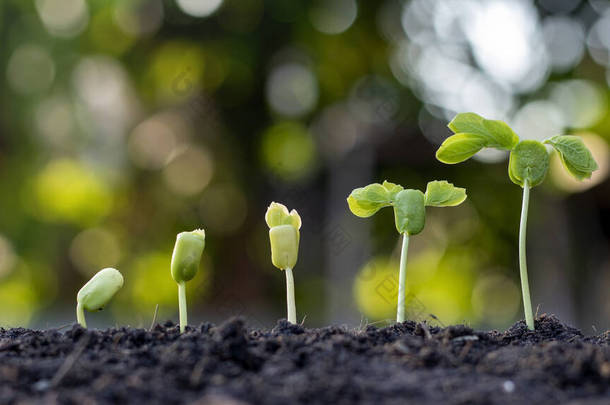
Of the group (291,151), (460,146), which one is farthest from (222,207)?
(460,146)

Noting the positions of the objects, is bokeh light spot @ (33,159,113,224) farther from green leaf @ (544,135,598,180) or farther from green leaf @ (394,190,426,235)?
green leaf @ (544,135,598,180)

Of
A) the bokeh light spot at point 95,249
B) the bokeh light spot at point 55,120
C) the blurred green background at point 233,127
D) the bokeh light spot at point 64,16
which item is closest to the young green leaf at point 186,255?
the blurred green background at point 233,127

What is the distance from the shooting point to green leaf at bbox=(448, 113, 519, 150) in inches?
37.3

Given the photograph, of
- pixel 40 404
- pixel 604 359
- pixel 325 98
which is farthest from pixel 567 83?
pixel 40 404

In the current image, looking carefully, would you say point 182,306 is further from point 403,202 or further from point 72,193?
point 72,193

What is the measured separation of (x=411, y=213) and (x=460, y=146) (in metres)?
0.14

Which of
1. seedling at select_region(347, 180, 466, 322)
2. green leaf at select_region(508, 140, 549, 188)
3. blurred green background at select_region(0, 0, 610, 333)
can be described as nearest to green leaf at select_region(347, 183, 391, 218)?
seedling at select_region(347, 180, 466, 322)

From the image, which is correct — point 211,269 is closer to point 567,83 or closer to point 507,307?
Answer: point 507,307

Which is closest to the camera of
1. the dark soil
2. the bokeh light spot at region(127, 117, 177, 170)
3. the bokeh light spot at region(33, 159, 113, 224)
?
the dark soil

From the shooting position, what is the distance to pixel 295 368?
0.74 metres

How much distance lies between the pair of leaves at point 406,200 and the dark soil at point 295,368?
7.3 inches

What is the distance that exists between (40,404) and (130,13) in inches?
190

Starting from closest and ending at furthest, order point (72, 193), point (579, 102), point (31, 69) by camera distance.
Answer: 1. point (579, 102)
2. point (72, 193)
3. point (31, 69)

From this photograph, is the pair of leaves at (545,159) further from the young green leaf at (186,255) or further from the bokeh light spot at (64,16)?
the bokeh light spot at (64,16)
